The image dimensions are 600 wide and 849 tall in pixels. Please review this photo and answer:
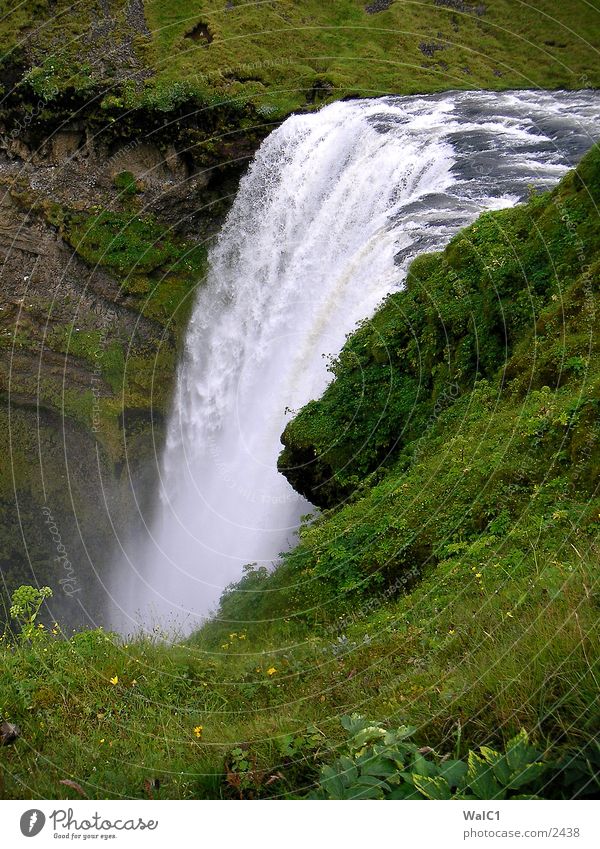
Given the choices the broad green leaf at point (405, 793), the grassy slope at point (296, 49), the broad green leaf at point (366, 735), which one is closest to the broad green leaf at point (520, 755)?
the broad green leaf at point (405, 793)

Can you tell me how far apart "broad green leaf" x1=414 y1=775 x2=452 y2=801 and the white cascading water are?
38.0 ft

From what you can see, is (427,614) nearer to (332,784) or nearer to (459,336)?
(332,784)

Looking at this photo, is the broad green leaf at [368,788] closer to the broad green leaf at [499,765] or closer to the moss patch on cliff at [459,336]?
the broad green leaf at [499,765]

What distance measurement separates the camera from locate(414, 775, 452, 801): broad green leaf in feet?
8.67

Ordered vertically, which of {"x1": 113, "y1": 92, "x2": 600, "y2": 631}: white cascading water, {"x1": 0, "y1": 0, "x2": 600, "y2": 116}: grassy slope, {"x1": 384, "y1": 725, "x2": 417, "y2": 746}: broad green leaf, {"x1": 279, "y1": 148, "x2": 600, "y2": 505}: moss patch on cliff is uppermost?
{"x1": 0, "y1": 0, "x2": 600, "y2": 116}: grassy slope

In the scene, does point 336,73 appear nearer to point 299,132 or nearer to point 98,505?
point 299,132

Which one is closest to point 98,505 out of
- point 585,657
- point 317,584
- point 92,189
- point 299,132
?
point 92,189

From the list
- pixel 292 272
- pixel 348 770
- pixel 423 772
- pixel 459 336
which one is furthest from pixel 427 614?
pixel 292 272

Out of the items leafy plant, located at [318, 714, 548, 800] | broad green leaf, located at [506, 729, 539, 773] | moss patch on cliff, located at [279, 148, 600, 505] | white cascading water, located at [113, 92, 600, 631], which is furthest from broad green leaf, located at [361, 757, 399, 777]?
white cascading water, located at [113, 92, 600, 631]

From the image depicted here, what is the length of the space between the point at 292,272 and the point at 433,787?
59.7 ft

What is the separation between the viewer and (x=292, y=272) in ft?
64.7

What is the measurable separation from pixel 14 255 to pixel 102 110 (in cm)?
695

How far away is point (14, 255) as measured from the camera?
87.4 feet

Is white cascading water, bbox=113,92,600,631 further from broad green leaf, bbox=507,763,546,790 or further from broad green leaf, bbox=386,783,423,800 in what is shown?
broad green leaf, bbox=507,763,546,790
